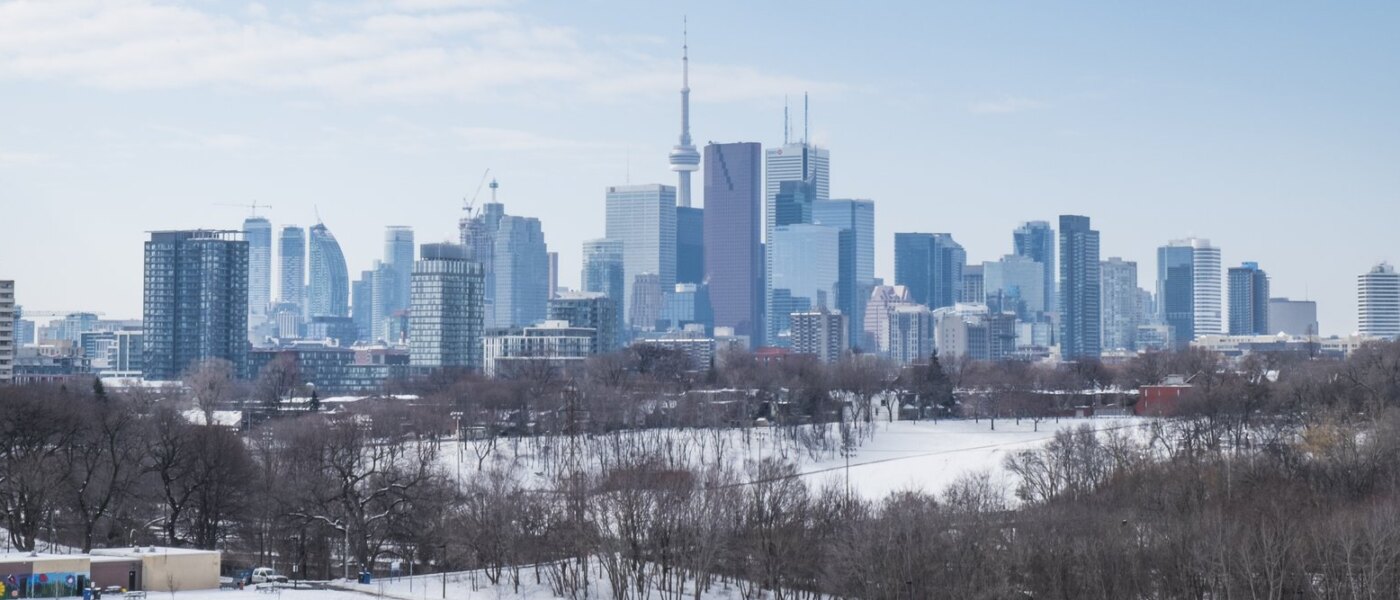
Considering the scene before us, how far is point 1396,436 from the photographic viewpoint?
6419 centimetres

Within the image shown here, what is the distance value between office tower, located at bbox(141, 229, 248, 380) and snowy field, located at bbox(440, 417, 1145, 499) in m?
107

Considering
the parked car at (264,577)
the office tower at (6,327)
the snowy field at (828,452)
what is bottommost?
the parked car at (264,577)

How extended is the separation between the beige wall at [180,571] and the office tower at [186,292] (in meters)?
149

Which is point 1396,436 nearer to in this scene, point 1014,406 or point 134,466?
point 134,466

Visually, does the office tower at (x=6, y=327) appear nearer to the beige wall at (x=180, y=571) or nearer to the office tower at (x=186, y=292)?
the office tower at (x=186, y=292)

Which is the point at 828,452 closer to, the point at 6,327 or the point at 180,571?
the point at 180,571

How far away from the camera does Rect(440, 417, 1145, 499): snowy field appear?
246 ft

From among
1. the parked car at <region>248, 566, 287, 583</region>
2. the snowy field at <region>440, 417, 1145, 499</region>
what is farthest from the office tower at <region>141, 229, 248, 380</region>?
the parked car at <region>248, 566, 287, 583</region>

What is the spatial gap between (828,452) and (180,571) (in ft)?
144

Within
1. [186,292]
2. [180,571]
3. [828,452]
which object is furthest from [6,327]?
[180,571]

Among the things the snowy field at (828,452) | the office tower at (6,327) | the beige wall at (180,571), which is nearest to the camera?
the beige wall at (180,571)

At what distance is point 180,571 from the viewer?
48844mm

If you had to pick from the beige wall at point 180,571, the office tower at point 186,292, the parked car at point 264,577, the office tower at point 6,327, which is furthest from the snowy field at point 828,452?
the office tower at point 186,292

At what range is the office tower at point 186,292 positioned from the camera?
195500mm
